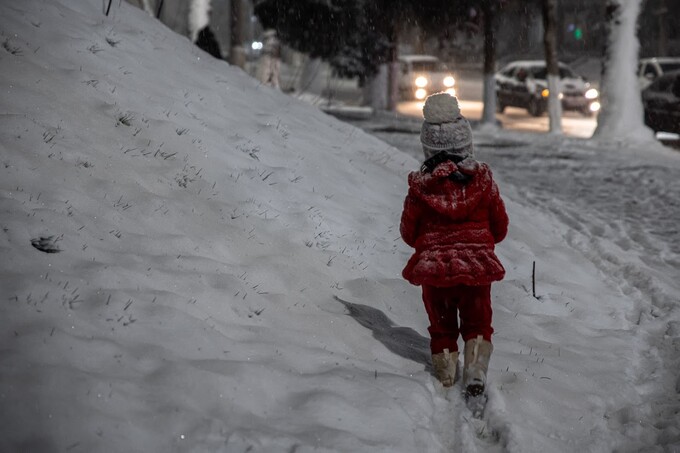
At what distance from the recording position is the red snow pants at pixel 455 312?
173 inches

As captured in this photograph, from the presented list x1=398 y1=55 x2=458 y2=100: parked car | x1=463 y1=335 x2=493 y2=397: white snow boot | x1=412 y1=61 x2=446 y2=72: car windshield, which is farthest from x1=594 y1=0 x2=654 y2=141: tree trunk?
x1=463 y1=335 x2=493 y2=397: white snow boot

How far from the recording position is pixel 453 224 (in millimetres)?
4355

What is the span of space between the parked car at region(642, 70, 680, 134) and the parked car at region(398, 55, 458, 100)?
13.4 meters

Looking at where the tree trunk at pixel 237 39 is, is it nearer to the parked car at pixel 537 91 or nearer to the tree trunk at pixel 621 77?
the tree trunk at pixel 621 77

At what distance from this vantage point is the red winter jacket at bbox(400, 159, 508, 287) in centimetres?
428

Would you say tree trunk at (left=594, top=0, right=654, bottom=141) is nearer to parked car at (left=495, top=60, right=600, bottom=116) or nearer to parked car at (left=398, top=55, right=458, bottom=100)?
parked car at (left=495, top=60, right=600, bottom=116)

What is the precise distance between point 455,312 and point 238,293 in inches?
53.7

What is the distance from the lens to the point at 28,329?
3674mm

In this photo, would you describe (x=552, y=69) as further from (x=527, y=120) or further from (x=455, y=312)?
(x=455, y=312)

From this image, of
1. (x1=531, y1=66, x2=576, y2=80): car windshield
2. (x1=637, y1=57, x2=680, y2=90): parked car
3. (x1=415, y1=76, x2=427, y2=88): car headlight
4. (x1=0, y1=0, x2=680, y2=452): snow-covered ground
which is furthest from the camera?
(x1=415, y1=76, x2=427, y2=88): car headlight

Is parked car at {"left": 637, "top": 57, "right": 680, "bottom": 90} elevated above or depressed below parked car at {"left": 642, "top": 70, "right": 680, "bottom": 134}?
above

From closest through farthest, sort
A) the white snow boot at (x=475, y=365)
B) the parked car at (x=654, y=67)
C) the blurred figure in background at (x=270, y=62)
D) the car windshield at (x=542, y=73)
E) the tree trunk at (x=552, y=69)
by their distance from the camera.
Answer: the white snow boot at (x=475, y=365) < the tree trunk at (x=552, y=69) < the parked car at (x=654, y=67) < the blurred figure in background at (x=270, y=62) < the car windshield at (x=542, y=73)

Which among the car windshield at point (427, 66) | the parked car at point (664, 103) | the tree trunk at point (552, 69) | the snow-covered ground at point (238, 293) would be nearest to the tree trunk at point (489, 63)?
the tree trunk at point (552, 69)

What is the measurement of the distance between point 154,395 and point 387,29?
2275cm
